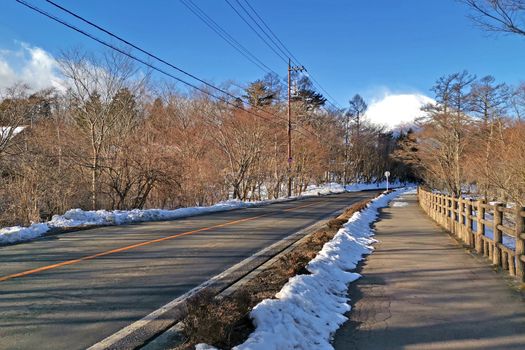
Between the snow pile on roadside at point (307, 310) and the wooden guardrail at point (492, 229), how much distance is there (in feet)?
8.69

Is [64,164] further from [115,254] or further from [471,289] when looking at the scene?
[471,289]

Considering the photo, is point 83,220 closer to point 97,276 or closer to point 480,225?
point 97,276

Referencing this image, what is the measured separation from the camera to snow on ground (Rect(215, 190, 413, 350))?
150 inches

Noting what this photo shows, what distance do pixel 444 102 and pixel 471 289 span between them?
37758mm

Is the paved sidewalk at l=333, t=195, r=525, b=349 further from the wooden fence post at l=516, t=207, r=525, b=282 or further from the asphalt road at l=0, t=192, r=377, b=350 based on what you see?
the asphalt road at l=0, t=192, r=377, b=350

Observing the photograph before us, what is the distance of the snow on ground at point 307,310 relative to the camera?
381 centimetres

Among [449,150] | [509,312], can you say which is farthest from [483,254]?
[449,150]

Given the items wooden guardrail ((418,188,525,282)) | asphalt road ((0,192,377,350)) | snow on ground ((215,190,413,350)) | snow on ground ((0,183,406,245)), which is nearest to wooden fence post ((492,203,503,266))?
wooden guardrail ((418,188,525,282))

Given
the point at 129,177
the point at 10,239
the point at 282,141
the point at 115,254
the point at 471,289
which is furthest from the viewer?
the point at 282,141

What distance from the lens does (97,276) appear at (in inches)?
258

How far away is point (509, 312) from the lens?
203 inches

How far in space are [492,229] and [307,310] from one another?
7585mm

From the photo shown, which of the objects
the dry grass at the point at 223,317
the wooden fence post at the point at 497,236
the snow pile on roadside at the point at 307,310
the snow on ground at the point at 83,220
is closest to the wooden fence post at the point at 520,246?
the wooden fence post at the point at 497,236

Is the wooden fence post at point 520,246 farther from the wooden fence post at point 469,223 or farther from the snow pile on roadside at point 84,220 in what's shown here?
the snow pile on roadside at point 84,220
